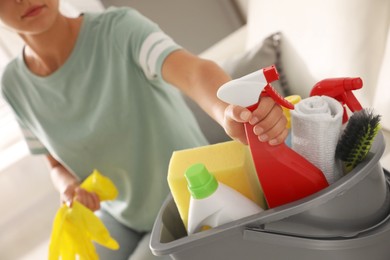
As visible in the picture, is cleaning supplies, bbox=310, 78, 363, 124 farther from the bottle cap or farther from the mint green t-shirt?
the mint green t-shirt

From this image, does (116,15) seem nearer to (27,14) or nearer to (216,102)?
(27,14)

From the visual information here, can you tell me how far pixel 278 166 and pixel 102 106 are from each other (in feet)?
1.74

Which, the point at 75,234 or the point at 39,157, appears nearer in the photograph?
the point at 75,234

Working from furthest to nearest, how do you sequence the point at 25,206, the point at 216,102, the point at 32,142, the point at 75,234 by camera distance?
the point at 25,206 → the point at 32,142 → the point at 75,234 → the point at 216,102

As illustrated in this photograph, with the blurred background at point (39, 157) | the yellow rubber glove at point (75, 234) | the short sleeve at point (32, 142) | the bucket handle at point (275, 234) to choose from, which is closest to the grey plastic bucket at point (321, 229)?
the bucket handle at point (275, 234)

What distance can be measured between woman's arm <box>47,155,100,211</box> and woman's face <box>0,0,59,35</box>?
0.30 meters

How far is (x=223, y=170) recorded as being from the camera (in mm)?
391

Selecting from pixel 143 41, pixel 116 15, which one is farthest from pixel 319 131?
pixel 116 15

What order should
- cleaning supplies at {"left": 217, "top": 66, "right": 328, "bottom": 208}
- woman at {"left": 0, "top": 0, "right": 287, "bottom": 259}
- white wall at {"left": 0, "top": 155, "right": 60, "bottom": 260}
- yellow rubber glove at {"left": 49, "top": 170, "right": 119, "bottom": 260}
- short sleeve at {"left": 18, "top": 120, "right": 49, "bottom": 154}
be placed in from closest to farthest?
cleaning supplies at {"left": 217, "top": 66, "right": 328, "bottom": 208} → yellow rubber glove at {"left": 49, "top": 170, "right": 119, "bottom": 260} → woman at {"left": 0, "top": 0, "right": 287, "bottom": 259} → short sleeve at {"left": 18, "top": 120, "right": 49, "bottom": 154} → white wall at {"left": 0, "top": 155, "right": 60, "bottom": 260}

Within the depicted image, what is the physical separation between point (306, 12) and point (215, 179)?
515 mm

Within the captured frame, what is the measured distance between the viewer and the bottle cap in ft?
1.16

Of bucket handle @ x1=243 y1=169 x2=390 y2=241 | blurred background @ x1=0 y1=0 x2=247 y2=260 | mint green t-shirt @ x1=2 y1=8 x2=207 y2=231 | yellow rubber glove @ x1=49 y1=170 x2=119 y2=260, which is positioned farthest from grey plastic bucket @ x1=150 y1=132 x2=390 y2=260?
blurred background @ x1=0 y1=0 x2=247 y2=260

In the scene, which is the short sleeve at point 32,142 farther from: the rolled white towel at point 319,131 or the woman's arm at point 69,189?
the rolled white towel at point 319,131

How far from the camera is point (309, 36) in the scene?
769 millimetres
